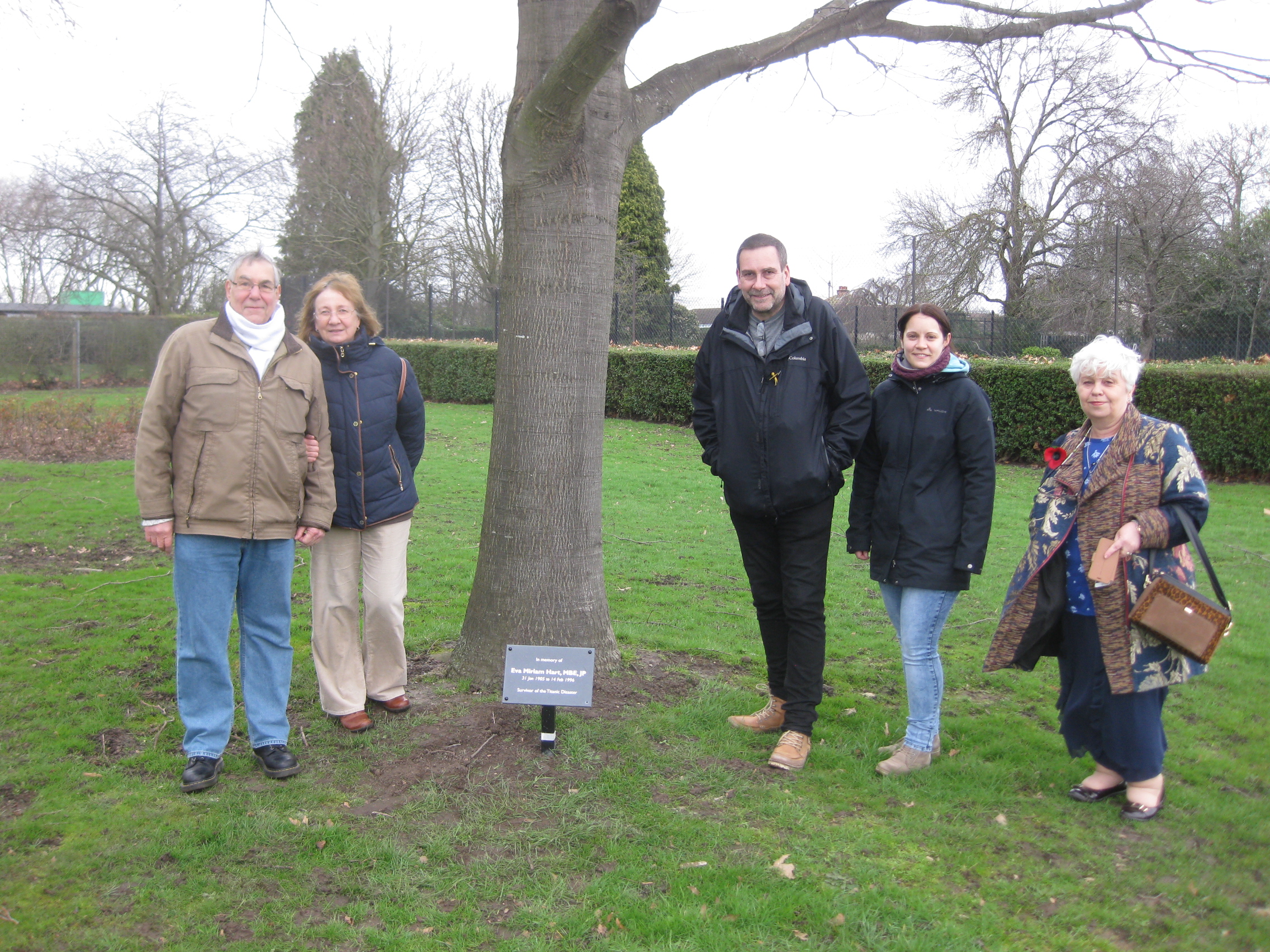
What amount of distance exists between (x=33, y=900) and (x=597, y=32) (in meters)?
3.43

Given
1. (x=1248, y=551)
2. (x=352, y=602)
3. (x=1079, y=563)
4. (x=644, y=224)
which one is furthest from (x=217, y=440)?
(x=644, y=224)

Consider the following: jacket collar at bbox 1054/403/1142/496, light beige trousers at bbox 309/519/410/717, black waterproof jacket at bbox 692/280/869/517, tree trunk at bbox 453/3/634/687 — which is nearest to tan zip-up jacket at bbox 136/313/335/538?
light beige trousers at bbox 309/519/410/717

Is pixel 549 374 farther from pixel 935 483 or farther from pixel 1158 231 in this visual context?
pixel 1158 231

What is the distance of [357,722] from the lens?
4156 mm

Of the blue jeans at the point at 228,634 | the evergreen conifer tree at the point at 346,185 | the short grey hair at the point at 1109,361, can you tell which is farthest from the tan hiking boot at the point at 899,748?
the evergreen conifer tree at the point at 346,185

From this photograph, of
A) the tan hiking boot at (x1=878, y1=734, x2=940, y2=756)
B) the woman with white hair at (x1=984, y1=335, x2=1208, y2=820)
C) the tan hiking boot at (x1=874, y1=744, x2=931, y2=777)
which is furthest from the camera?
the tan hiking boot at (x1=878, y1=734, x2=940, y2=756)

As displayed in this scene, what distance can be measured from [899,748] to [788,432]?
1.40 meters

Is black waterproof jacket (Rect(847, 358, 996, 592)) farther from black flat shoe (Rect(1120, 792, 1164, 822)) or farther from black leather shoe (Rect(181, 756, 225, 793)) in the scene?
black leather shoe (Rect(181, 756, 225, 793))

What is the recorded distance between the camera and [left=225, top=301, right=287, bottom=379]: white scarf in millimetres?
3633

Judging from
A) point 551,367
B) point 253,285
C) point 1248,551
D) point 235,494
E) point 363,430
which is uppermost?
point 253,285

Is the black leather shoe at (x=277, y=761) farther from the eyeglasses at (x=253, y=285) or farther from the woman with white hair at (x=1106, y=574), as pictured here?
the woman with white hair at (x=1106, y=574)

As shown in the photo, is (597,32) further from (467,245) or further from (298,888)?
(467,245)

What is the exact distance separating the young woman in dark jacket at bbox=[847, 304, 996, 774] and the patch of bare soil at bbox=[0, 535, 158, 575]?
5818 mm

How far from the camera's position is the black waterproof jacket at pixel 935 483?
3.69 m
